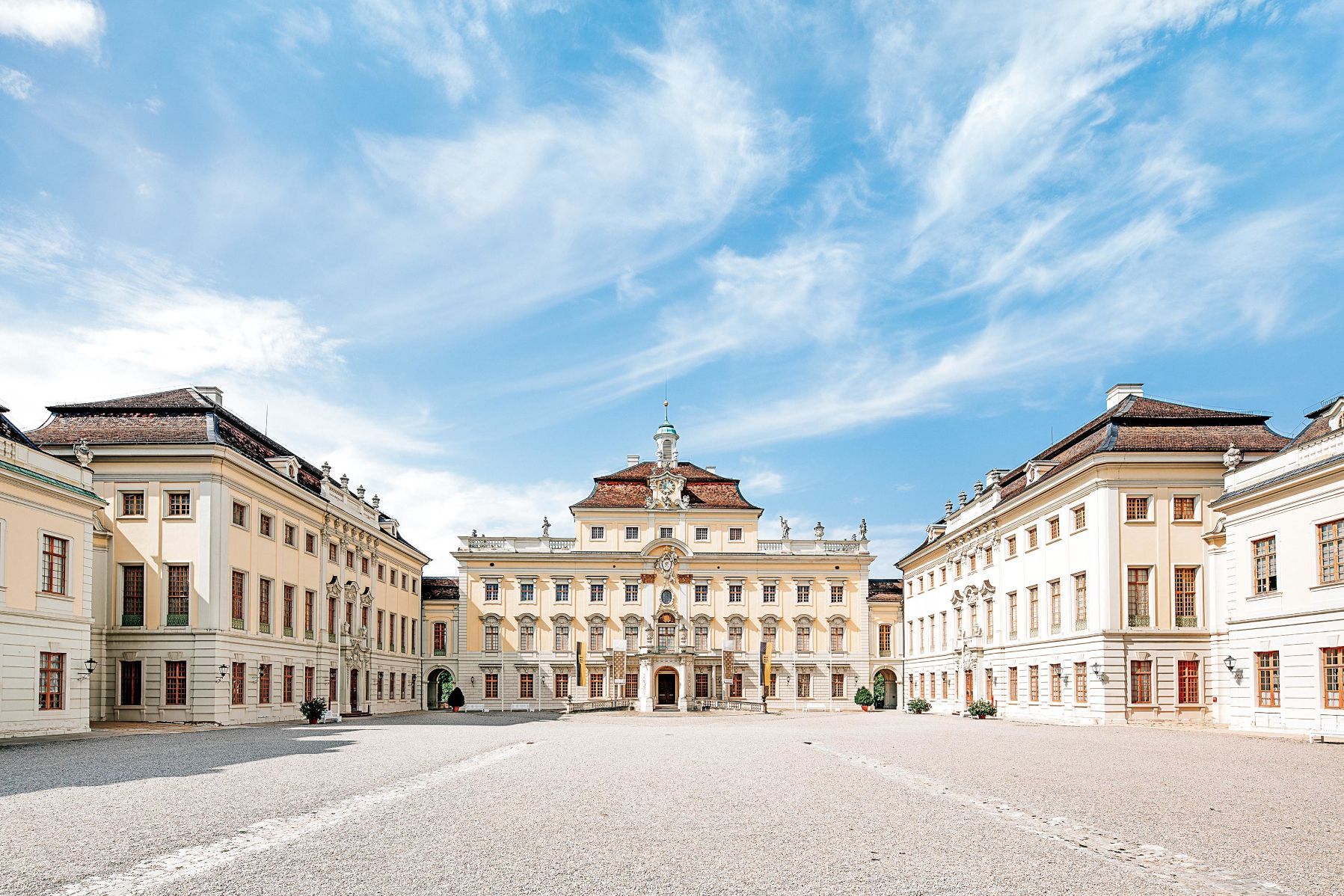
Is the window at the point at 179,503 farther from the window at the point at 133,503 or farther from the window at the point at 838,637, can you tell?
the window at the point at 838,637

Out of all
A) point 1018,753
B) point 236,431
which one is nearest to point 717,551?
point 236,431

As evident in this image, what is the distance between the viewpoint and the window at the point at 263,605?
40.2 m

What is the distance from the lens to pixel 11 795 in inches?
569

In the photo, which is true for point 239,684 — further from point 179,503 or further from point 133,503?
point 133,503

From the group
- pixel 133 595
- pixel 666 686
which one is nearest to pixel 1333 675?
pixel 133 595

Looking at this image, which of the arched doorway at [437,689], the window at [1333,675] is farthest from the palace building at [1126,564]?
the arched doorway at [437,689]

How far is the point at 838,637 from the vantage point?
7131cm

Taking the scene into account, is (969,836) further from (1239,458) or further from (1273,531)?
(1239,458)

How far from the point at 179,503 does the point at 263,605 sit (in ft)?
18.8

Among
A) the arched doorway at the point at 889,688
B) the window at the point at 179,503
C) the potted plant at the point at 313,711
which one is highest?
the window at the point at 179,503

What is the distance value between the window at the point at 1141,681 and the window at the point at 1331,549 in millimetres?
9130

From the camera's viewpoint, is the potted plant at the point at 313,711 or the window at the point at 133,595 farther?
the potted plant at the point at 313,711

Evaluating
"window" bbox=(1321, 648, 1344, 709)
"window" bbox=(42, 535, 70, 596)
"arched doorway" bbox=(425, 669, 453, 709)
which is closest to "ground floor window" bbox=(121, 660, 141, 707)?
"window" bbox=(42, 535, 70, 596)

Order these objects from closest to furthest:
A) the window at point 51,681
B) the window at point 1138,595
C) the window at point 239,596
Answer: the window at point 51,681
the window at point 1138,595
the window at point 239,596
